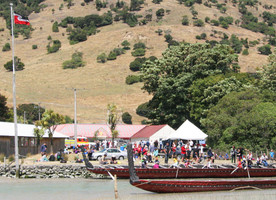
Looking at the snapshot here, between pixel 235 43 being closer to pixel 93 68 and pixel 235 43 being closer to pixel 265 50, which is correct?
pixel 265 50

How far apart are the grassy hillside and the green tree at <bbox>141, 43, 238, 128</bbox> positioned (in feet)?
54.6

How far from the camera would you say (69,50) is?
16925 centimetres

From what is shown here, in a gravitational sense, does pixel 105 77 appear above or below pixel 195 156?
above

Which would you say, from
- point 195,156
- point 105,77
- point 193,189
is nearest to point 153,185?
point 193,189

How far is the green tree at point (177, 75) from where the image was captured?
71.2 metres

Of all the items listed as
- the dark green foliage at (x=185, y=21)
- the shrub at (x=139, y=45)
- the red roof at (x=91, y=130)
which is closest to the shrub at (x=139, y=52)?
the shrub at (x=139, y=45)

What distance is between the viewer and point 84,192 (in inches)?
1352

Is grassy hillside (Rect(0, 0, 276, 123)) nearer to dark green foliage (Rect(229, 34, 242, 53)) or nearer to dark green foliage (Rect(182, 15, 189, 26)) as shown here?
dark green foliage (Rect(182, 15, 189, 26))

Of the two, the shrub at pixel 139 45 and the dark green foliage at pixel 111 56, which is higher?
the shrub at pixel 139 45

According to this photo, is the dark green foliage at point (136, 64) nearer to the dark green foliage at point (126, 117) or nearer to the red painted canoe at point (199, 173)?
the dark green foliage at point (126, 117)

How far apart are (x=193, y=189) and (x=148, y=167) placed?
10.7 metres

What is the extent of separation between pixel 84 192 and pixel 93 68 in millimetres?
116669

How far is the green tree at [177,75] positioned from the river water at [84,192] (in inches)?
1249

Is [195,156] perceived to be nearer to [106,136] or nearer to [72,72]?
[106,136]
